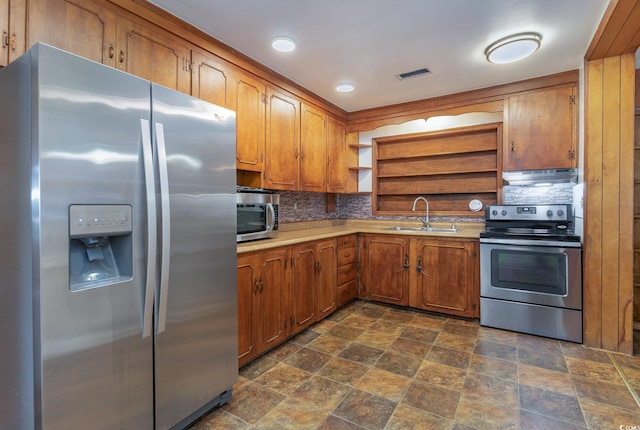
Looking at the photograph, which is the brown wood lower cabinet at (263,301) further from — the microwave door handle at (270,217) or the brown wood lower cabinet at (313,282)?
the microwave door handle at (270,217)

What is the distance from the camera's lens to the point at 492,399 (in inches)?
74.6

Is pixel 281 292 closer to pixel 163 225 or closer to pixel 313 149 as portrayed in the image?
pixel 163 225

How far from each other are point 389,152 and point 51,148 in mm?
3682

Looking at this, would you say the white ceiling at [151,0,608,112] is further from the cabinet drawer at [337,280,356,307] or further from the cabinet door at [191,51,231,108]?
the cabinet drawer at [337,280,356,307]

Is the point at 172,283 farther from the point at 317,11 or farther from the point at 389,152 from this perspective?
the point at 389,152

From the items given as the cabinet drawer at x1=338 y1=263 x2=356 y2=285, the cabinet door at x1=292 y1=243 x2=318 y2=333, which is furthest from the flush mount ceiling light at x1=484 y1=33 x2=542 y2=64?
the cabinet drawer at x1=338 y1=263 x2=356 y2=285

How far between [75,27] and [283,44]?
4.18ft

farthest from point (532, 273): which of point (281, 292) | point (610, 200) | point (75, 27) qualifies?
point (75, 27)

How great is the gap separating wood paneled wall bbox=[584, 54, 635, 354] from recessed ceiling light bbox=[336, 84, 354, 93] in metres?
1.96

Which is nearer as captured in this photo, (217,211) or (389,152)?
(217,211)

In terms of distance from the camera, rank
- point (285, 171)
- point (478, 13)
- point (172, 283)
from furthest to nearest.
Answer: point (285, 171), point (478, 13), point (172, 283)

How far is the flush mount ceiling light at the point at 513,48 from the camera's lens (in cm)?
229

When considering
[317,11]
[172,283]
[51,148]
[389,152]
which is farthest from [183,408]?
[389,152]

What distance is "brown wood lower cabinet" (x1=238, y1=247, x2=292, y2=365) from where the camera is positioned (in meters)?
2.20
